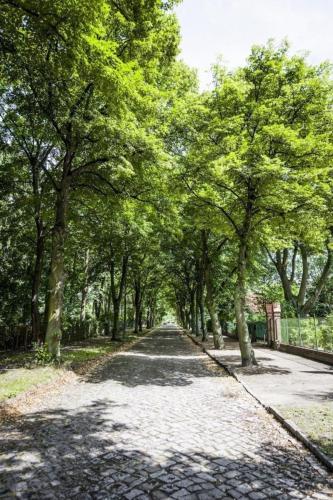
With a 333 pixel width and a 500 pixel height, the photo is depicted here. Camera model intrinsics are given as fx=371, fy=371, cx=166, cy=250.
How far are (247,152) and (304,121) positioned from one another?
11.0ft

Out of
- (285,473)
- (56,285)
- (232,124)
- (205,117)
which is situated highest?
(205,117)

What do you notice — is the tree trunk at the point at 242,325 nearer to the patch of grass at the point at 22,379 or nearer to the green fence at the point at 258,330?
the patch of grass at the point at 22,379

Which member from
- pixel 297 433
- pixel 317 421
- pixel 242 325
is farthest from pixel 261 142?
pixel 297 433

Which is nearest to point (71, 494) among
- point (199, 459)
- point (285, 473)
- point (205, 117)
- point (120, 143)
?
point (199, 459)

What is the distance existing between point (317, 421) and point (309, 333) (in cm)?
1332

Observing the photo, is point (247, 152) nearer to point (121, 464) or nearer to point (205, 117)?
point (205, 117)

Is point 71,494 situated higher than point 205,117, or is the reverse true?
point 205,117

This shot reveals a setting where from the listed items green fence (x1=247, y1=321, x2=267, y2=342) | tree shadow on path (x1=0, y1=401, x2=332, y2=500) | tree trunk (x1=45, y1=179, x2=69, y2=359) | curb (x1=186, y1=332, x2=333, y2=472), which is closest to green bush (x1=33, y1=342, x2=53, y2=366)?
tree trunk (x1=45, y1=179, x2=69, y2=359)

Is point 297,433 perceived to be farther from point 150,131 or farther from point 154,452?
point 150,131

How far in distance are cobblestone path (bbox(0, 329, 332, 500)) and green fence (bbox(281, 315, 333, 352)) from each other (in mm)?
8825

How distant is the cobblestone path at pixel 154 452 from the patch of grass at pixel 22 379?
3.16ft

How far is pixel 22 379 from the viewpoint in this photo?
35.0 ft

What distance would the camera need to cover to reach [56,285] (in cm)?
1409

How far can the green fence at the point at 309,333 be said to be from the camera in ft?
55.7
